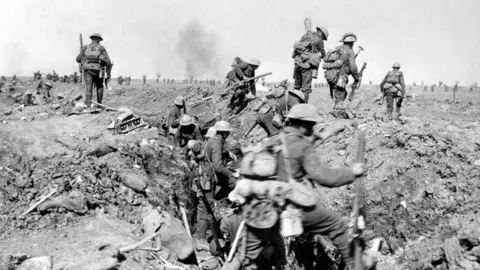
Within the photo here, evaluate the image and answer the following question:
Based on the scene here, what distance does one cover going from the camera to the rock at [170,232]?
19.6 feet

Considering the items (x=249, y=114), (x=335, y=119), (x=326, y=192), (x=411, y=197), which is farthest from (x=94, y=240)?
(x=249, y=114)

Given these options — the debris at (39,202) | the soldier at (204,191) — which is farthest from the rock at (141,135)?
the debris at (39,202)

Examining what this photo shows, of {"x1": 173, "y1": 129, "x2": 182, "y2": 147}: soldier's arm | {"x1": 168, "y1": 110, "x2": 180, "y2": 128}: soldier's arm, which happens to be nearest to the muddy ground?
{"x1": 173, "y1": 129, "x2": 182, "y2": 147}: soldier's arm

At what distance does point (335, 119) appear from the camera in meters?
10.3

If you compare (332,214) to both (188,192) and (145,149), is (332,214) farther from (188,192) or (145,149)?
(145,149)

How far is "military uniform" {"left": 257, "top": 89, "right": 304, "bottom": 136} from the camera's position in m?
9.02

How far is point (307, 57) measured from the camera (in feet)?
33.7

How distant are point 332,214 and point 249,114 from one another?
8.99 meters

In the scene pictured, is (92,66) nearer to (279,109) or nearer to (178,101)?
(178,101)

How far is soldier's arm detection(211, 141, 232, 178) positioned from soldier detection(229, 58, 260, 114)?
241 inches

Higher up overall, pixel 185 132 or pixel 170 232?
pixel 185 132

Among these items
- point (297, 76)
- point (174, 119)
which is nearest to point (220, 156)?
point (297, 76)

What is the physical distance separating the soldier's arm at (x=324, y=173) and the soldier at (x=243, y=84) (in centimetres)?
907

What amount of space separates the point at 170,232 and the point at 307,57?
5.61 metres
